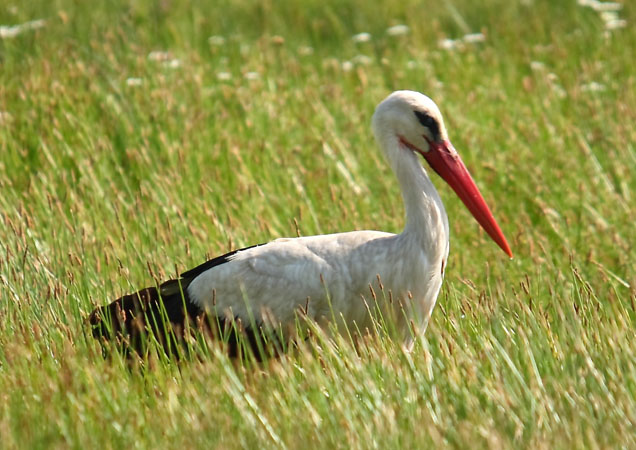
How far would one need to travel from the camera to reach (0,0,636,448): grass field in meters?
3.19

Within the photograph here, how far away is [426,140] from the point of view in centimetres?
436

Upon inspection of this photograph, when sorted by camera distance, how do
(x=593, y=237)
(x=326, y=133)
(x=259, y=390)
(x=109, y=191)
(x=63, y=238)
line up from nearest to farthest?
(x=259, y=390) → (x=63, y=238) → (x=593, y=237) → (x=109, y=191) → (x=326, y=133)

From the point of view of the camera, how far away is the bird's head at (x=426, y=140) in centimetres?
432

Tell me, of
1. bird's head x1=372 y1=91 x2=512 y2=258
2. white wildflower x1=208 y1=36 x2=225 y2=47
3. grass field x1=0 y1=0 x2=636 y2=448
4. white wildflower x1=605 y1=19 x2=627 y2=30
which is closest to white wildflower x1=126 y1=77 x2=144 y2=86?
grass field x1=0 y1=0 x2=636 y2=448

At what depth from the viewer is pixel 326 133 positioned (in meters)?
6.64

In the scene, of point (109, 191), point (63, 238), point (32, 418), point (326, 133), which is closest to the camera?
point (32, 418)

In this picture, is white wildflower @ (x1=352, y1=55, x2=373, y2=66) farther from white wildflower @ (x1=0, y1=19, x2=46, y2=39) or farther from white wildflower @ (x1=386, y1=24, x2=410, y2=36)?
white wildflower @ (x1=0, y1=19, x2=46, y2=39)

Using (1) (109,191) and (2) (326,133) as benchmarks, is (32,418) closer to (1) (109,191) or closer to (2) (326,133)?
(1) (109,191)

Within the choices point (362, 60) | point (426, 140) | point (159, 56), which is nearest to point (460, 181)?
point (426, 140)

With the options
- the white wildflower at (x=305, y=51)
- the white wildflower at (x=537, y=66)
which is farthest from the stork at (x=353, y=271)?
the white wildflower at (x=305, y=51)

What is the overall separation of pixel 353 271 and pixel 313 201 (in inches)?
69.8

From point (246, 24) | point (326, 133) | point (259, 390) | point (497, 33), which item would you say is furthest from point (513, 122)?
point (259, 390)

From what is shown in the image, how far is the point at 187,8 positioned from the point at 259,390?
6.28m

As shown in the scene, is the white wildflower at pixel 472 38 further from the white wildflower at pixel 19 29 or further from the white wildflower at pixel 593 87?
the white wildflower at pixel 19 29
